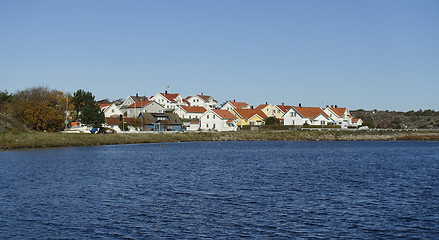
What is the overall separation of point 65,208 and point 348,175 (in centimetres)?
2436

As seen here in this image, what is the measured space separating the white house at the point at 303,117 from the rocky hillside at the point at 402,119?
19.0m

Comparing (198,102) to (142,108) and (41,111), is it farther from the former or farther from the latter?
(41,111)

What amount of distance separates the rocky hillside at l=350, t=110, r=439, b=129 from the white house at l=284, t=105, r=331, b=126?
62.2 ft

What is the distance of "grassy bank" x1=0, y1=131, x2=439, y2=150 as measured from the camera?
67812mm

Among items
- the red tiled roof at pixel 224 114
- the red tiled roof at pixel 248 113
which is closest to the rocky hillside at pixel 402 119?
the red tiled roof at pixel 248 113

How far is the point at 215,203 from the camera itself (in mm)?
25906

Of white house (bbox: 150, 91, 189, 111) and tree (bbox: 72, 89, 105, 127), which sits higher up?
white house (bbox: 150, 91, 189, 111)

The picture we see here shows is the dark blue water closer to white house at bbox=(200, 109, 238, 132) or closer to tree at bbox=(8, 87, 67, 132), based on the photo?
tree at bbox=(8, 87, 67, 132)

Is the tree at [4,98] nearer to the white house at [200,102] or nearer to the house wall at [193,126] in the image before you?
the house wall at [193,126]

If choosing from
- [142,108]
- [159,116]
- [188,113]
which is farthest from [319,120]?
[142,108]

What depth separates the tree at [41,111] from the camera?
273 ft

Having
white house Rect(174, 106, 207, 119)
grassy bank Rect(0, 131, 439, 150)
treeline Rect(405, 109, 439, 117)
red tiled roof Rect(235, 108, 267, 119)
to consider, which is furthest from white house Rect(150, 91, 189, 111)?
treeline Rect(405, 109, 439, 117)

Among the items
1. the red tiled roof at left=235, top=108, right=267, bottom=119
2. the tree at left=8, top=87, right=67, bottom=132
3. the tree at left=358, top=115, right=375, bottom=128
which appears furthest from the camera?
the tree at left=358, top=115, right=375, bottom=128

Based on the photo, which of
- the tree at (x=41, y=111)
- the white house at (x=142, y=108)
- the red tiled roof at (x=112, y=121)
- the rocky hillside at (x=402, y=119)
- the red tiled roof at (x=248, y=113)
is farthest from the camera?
the rocky hillside at (x=402, y=119)
